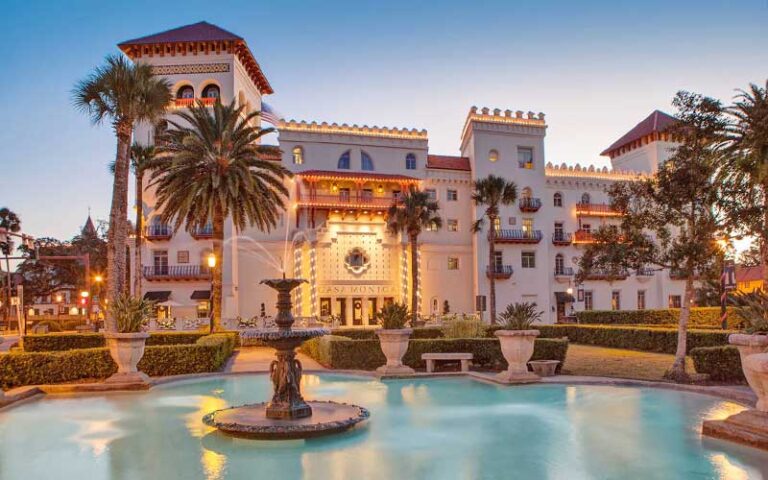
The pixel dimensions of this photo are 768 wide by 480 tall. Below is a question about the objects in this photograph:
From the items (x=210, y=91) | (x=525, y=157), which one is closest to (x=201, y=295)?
(x=210, y=91)

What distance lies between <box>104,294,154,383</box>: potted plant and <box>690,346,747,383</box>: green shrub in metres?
14.8

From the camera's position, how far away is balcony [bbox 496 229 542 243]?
4916 cm

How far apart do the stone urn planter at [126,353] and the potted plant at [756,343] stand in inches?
539

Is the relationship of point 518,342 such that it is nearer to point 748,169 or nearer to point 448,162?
point 748,169

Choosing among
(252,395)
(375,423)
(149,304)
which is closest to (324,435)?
(375,423)

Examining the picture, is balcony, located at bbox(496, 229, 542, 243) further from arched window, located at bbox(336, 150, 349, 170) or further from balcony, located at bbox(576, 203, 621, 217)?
arched window, located at bbox(336, 150, 349, 170)

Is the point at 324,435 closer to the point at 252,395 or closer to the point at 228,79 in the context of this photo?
the point at 252,395

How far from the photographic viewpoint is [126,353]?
16266mm

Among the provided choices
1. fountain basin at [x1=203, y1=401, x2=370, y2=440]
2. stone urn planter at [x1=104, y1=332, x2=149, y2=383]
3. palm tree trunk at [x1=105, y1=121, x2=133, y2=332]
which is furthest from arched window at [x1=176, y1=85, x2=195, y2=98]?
fountain basin at [x1=203, y1=401, x2=370, y2=440]

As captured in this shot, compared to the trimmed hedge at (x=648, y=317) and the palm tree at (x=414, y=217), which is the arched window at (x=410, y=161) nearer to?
the palm tree at (x=414, y=217)

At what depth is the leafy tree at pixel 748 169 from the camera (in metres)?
16.3

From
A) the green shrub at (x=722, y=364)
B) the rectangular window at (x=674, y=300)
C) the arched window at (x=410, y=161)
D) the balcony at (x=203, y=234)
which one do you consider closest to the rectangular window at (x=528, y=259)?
the arched window at (x=410, y=161)

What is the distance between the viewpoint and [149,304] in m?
17.7

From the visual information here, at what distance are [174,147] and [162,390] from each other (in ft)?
60.2
